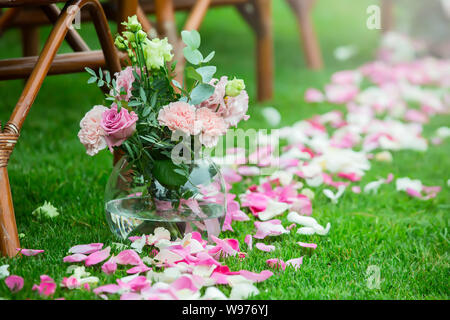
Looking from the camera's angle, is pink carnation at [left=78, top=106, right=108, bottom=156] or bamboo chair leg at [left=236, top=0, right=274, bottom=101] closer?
pink carnation at [left=78, top=106, right=108, bottom=156]

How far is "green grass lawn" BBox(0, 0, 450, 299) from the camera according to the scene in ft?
4.06

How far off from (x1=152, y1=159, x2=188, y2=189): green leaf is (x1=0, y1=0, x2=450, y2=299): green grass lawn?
241 mm

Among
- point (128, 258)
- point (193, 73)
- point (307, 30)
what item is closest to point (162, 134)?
point (193, 73)

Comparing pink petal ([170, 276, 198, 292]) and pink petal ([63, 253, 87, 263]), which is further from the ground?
pink petal ([63, 253, 87, 263])

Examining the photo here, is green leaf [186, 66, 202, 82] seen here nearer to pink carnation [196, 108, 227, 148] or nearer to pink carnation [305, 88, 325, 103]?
pink carnation [196, 108, 227, 148]

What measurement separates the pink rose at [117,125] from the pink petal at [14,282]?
366 millimetres

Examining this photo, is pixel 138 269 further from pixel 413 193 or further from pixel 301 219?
Result: pixel 413 193

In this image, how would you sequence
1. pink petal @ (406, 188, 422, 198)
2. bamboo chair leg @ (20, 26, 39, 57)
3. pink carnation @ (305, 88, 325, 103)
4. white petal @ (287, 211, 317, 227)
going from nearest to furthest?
1. white petal @ (287, 211, 317, 227)
2. pink petal @ (406, 188, 422, 198)
3. bamboo chair leg @ (20, 26, 39, 57)
4. pink carnation @ (305, 88, 325, 103)

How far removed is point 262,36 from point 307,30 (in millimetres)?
1250

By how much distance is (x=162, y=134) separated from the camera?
4.49 feet

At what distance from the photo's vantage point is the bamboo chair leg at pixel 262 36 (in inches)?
134

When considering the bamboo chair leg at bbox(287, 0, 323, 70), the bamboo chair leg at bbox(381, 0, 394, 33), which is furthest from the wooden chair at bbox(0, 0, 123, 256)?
the bamboo chair leg at bbox(381, 0, 394, 33)
